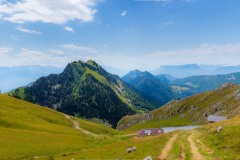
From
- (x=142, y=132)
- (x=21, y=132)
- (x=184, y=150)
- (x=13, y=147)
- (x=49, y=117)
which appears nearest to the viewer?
(x=184, y=150)

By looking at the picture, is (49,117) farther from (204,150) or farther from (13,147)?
(204,150)

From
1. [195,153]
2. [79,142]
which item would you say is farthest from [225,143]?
[79,142]

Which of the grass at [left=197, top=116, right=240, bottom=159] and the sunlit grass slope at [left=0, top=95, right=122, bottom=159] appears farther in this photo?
the sunlit grass slope at [left=0, top=95, right=122, bottom=159]

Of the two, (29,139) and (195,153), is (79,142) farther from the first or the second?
(195,153)

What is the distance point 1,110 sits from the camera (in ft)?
456

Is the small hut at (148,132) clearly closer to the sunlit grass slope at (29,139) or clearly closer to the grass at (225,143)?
the sunlit grass slope at (29,139)

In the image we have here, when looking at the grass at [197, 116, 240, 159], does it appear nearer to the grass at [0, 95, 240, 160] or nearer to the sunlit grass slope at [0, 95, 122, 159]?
the grass at [0, 95, 240, 160]

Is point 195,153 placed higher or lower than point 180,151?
higher

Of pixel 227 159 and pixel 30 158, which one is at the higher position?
pixel 227 159

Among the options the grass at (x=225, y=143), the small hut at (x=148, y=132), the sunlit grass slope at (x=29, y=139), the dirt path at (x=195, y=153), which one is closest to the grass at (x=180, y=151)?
the dirt path at (x=195, y=153)

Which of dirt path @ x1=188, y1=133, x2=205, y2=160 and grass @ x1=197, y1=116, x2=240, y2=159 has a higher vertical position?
grass @ x1=197, y1=116, x2=240, y2=159

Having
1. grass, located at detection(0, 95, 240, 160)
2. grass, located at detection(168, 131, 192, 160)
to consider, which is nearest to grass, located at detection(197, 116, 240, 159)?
grass, located at detection(0, 95, 240, 160)

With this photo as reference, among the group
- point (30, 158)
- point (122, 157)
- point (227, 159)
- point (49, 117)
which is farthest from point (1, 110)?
point (227, 159)

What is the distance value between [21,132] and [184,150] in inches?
3284
